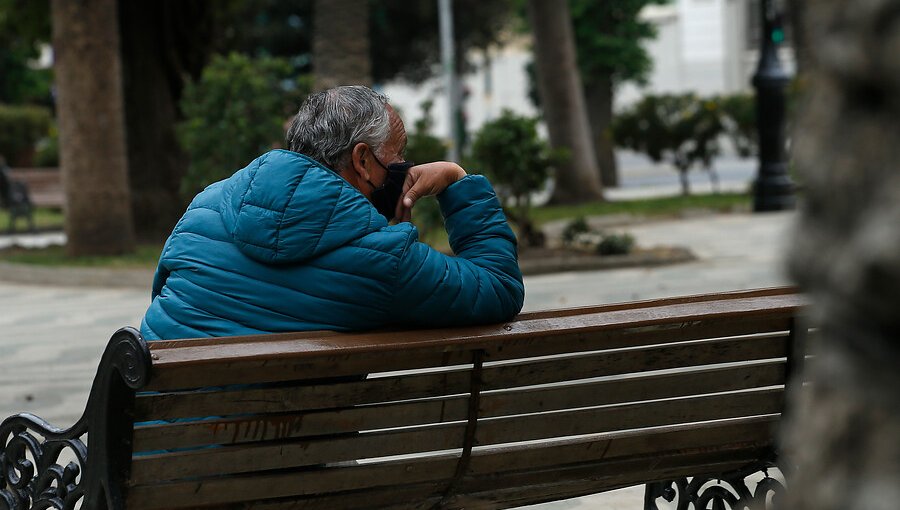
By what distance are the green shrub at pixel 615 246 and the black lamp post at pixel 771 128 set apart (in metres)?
5.45

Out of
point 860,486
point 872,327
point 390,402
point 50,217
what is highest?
point 872,327

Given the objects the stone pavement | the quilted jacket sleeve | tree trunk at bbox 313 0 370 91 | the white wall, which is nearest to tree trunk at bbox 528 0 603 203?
the stone pavement

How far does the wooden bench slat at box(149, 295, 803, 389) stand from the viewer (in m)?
2.64

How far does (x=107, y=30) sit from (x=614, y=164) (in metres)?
16.6

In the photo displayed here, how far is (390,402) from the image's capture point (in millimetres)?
2951

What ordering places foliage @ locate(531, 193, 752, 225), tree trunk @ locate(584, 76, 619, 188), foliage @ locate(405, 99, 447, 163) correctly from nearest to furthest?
foliage @ locate(405, 99, 447, 163)
foliage @ locate(531, 193, 752, 225)
tree trunk @ locate(584, 76, 619, 188)

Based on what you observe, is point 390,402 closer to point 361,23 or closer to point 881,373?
point 881,373

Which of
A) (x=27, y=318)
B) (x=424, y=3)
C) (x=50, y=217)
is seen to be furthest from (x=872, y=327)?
(x=424, y=3)

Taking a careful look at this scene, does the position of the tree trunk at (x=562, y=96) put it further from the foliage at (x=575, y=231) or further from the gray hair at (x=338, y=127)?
the gray hair at (x=338, y=127)

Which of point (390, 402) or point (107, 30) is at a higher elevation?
point (107, 30)

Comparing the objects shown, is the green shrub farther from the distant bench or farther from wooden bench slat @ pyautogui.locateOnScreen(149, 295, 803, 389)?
the distant bench

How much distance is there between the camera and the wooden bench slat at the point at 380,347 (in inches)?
104

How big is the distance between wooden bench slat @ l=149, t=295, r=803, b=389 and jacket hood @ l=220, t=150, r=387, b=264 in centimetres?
20

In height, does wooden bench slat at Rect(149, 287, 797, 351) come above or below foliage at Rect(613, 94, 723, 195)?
above
